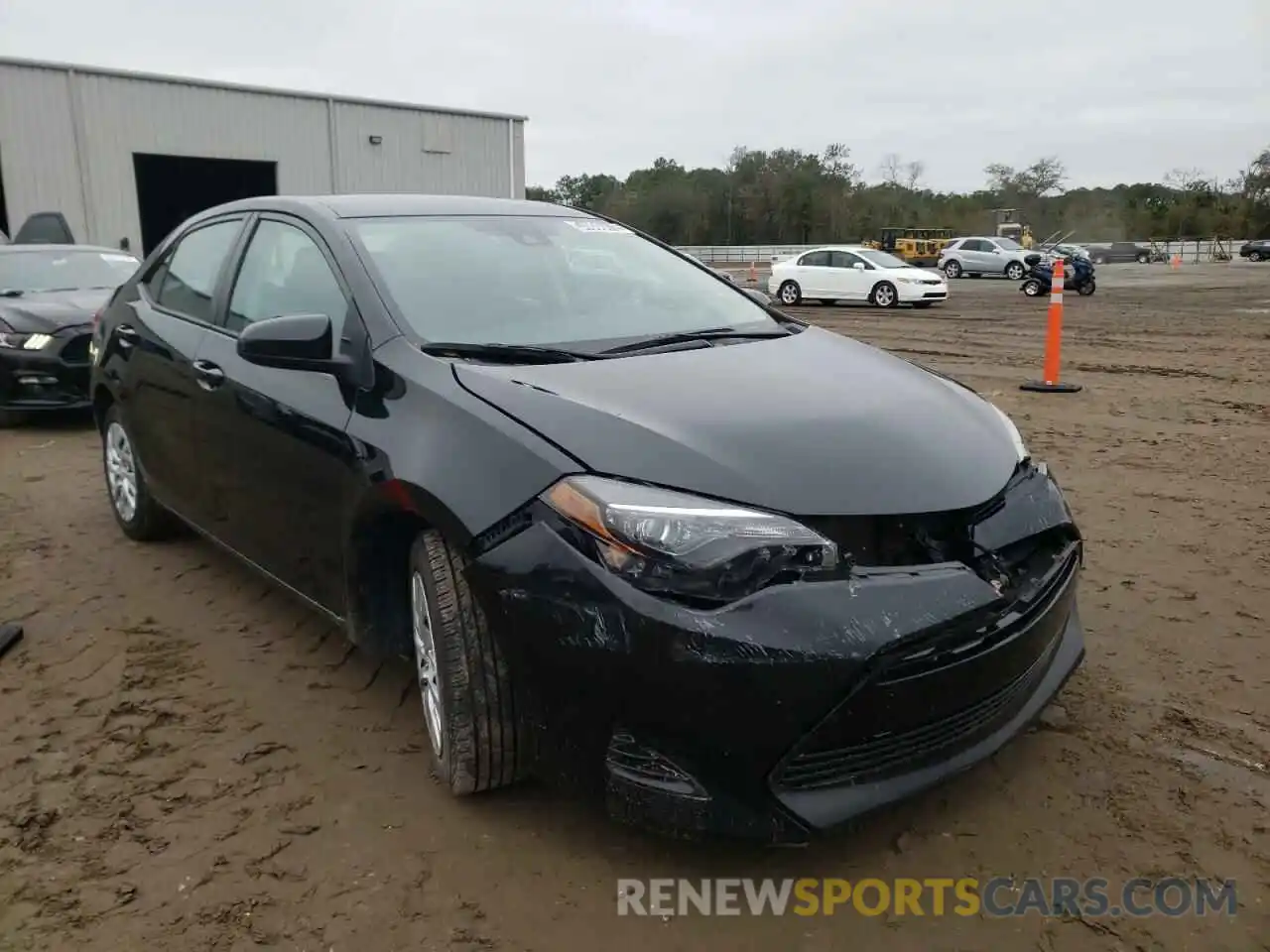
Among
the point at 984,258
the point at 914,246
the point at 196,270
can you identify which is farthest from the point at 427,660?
the point at 914,246

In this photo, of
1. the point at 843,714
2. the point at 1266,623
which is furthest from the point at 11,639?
the point at 1266,623

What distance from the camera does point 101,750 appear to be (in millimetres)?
2854

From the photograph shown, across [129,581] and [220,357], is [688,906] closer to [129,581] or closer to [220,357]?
[220,357]

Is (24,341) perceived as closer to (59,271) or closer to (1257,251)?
(59,271)

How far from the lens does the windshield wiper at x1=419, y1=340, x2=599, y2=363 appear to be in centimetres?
267

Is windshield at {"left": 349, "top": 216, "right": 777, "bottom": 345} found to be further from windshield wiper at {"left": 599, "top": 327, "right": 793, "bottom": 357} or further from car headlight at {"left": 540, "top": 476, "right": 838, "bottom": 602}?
car headlight at {"left": 540, "top": 476, "right": 838, "bottom": 602}

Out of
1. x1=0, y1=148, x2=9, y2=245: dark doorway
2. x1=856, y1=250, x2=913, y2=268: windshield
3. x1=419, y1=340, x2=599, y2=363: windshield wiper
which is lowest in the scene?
x1=419, y1=340, x2=599, y2=363: windshield wiper

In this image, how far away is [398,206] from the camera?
11.2 ft

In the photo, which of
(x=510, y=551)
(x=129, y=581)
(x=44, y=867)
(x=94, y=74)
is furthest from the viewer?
(x=94, y=74)

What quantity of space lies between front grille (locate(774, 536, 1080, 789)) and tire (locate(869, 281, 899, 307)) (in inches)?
749

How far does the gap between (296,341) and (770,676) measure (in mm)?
1622

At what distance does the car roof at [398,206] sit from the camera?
3.32m

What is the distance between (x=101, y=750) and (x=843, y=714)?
7.08 ft

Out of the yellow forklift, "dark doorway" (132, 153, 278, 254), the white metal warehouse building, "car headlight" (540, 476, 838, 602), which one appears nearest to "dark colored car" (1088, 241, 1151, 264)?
the yellow forklift
